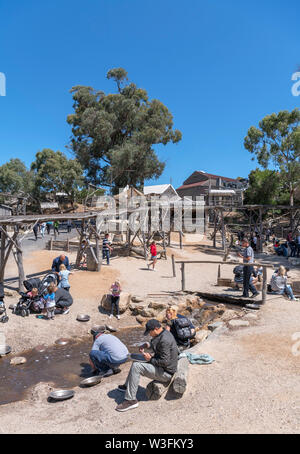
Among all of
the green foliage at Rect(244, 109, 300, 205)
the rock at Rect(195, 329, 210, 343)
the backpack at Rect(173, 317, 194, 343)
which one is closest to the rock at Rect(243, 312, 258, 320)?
the rock at Rect(195, 329, 210, 343)

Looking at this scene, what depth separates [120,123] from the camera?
33812 millimetres

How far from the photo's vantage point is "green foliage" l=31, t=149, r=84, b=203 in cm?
3158

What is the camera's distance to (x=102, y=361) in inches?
232

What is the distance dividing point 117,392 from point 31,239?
794 inches

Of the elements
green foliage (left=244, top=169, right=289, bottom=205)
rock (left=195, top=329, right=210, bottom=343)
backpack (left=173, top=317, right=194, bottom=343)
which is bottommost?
rock (left=195, top=329, right=210, bottom=343)

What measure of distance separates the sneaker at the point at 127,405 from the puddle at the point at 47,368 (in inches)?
76.0

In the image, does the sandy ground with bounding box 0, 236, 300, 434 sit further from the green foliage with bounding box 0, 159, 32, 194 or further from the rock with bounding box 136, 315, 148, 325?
the green foliage with bounding box 0, 159, 32, 194

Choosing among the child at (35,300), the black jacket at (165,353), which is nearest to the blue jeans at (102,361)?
the black jacket at (165,353)

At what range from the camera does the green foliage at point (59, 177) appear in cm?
3158

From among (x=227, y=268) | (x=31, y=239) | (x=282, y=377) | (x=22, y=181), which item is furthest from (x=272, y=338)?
(x=22, y=181)

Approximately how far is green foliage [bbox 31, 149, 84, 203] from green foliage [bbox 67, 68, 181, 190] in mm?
2089

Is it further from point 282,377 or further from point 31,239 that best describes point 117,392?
point 31,239

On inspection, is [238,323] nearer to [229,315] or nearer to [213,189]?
[229,315]

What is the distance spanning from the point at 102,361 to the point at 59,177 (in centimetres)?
2839
